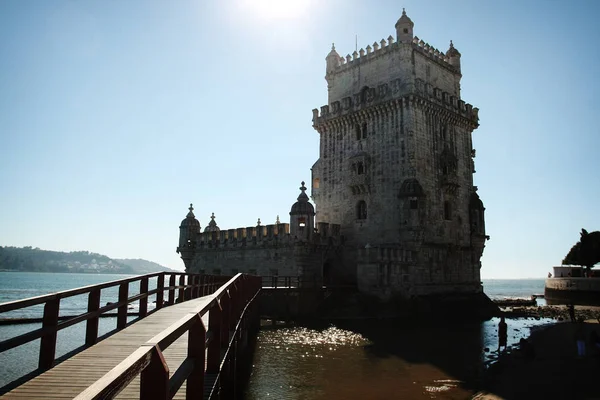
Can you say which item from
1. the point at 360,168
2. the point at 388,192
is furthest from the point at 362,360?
the point at 360,168

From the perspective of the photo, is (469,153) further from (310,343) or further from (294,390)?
(294,390)

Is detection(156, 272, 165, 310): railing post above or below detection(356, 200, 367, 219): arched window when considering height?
below

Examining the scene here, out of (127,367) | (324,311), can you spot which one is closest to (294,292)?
(324,311)

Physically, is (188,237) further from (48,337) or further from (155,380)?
(155,380)

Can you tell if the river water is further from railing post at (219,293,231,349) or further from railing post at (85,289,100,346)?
railing post at (85,289,100,346)

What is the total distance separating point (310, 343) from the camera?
2148cm

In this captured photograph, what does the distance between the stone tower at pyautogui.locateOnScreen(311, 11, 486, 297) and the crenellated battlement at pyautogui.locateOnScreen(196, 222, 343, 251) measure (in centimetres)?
113

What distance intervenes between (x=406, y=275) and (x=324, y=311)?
6209 millimetres

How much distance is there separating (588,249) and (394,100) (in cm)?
4380

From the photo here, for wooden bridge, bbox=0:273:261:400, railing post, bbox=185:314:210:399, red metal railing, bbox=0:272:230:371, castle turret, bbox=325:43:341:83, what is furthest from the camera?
castle turret, bbox=325:43:341:83

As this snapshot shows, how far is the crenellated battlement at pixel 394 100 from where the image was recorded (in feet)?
110

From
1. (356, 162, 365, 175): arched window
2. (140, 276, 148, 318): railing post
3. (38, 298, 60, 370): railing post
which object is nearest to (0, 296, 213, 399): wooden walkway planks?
(38, 298, 60, 370): railing post

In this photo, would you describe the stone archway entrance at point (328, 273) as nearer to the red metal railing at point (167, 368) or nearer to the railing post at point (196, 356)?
the red metal railing at point (167, 368)

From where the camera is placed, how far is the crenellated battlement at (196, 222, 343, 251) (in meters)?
34.2
